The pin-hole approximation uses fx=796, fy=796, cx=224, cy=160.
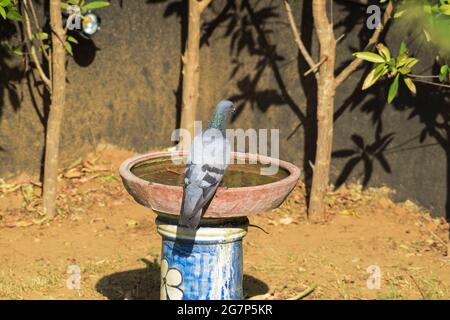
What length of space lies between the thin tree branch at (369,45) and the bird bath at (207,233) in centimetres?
241

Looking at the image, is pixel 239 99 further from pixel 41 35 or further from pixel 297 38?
pixel 41 35

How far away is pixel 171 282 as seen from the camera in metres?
4.99

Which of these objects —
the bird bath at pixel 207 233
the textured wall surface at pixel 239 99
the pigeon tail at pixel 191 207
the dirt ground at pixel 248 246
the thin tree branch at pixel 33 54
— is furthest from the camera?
the textured wall surface at pixel 239 99

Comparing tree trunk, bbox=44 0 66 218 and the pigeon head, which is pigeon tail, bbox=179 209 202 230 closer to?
the pigeon head

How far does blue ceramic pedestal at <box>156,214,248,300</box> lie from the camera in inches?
191

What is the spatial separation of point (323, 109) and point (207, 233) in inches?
115

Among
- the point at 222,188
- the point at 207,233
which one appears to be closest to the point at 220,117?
the point at 222,188

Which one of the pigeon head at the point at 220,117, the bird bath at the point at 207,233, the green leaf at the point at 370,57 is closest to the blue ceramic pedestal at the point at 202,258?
the bird bath at the point at 207,233

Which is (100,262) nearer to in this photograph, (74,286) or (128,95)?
(74,286)

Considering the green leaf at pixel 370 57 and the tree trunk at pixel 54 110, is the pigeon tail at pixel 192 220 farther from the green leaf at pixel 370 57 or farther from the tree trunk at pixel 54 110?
the tree trunk at pixel 54 110

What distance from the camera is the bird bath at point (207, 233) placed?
15.3 ft

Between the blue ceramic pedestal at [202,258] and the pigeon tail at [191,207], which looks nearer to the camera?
the pigeon tail at [191,207]

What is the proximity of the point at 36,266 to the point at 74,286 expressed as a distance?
540mm

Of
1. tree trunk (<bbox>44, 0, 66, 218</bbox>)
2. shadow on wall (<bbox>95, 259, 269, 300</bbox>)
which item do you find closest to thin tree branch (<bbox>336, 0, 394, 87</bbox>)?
shadow on wall (<bbox>95, 259, 269, 300</bbox>)
